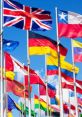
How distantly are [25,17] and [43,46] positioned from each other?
219 cm

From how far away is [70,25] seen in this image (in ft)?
101

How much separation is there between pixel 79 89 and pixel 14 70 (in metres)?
10.5

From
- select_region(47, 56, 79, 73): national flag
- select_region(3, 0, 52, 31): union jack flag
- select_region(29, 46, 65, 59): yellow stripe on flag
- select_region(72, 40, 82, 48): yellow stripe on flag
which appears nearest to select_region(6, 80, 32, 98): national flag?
select_region(47, 56, 79, 73): national flag

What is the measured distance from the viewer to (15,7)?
3027cm

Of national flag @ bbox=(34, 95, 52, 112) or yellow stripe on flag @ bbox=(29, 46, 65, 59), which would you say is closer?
yellow stripe on flag @ bbox=(29, 46, 65, 59)

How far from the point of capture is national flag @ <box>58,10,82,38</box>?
30.2 metres

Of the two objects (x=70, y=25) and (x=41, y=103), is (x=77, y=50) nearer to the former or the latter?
(x=70, y=25)

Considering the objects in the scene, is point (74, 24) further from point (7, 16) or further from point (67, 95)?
point (67, 95)

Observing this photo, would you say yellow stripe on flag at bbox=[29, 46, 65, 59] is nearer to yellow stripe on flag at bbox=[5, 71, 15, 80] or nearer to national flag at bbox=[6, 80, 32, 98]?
national flag at bbox=[6, 80, 32, 98]

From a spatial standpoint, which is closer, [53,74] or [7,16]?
[7,16]

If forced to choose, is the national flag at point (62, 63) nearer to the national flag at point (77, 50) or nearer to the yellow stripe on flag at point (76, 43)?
the national flag at point (77, 50)

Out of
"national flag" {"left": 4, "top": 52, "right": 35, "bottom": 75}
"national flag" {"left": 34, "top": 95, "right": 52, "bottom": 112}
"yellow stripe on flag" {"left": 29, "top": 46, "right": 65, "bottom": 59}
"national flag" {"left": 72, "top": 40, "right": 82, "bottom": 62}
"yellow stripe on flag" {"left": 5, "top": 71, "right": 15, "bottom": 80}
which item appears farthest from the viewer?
"national flag" {"left": 34, "top": 95, "right": 52, "bottom": 112}

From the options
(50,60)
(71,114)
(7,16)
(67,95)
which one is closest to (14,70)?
(50,60)

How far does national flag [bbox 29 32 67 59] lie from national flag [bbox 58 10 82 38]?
2.72ft
